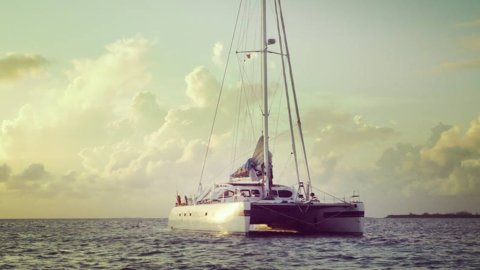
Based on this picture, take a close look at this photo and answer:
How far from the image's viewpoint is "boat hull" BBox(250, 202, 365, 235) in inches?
1366

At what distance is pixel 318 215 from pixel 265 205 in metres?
4.74

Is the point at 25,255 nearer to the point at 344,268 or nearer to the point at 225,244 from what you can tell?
the point at 225,244

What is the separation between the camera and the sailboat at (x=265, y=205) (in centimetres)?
3447

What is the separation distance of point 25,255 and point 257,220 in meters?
14.7

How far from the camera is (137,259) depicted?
2555 centimetres

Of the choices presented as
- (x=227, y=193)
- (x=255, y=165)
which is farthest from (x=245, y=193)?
(x=255, y=165)

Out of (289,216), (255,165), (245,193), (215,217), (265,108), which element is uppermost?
(265,108)

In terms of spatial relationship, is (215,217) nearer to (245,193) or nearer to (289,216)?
(245,193)

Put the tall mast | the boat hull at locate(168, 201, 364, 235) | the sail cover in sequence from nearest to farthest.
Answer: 1. the boat hull at locate(168, 201, 364, 235)
2. the tall mast
3. the sail cover

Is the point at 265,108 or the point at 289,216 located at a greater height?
the point at 265,108

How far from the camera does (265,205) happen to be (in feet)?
111

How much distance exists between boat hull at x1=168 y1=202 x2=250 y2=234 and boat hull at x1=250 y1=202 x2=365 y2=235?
1.17 m

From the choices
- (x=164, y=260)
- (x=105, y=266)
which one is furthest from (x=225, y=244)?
(x=105, y=266)

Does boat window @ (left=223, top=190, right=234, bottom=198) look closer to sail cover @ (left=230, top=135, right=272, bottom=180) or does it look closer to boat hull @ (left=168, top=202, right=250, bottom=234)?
boat hull @ (left=168, top=202, right=250, bottom=234)
